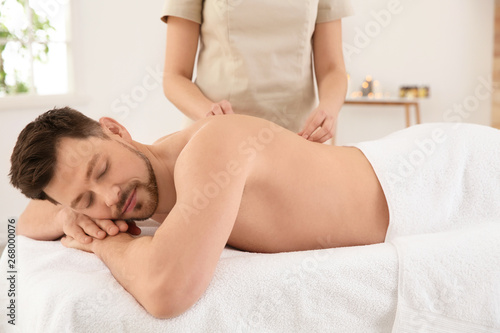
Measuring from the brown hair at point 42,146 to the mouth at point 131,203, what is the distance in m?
0.16

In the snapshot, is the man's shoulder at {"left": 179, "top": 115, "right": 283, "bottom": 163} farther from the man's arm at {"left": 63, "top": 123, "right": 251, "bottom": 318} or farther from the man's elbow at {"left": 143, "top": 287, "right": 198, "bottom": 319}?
the man's elbow at {"left": 143, "top": 287, "right": 198, "bottom": 319}

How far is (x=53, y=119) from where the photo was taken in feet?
4.21

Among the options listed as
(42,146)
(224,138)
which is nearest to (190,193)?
(224,138)

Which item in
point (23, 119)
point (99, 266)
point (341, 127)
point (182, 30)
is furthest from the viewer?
point (341, 127)

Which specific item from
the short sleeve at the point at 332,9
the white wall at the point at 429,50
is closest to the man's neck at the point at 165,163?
the short sleeve at the point at 332,9

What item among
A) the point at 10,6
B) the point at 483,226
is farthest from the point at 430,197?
the point at 10,6

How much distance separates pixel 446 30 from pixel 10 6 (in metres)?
3.72

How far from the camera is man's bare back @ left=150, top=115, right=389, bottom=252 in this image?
1294 mm

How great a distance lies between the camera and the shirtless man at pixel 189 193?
1045 mm

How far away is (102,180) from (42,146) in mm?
154

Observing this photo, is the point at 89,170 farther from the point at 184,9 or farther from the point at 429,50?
the point at 429,50

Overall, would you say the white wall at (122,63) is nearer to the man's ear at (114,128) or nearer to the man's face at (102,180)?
the man's ear at (114,128)

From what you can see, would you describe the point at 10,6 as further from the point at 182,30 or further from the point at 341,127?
the point at 341,127

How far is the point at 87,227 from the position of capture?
1.31 meters
